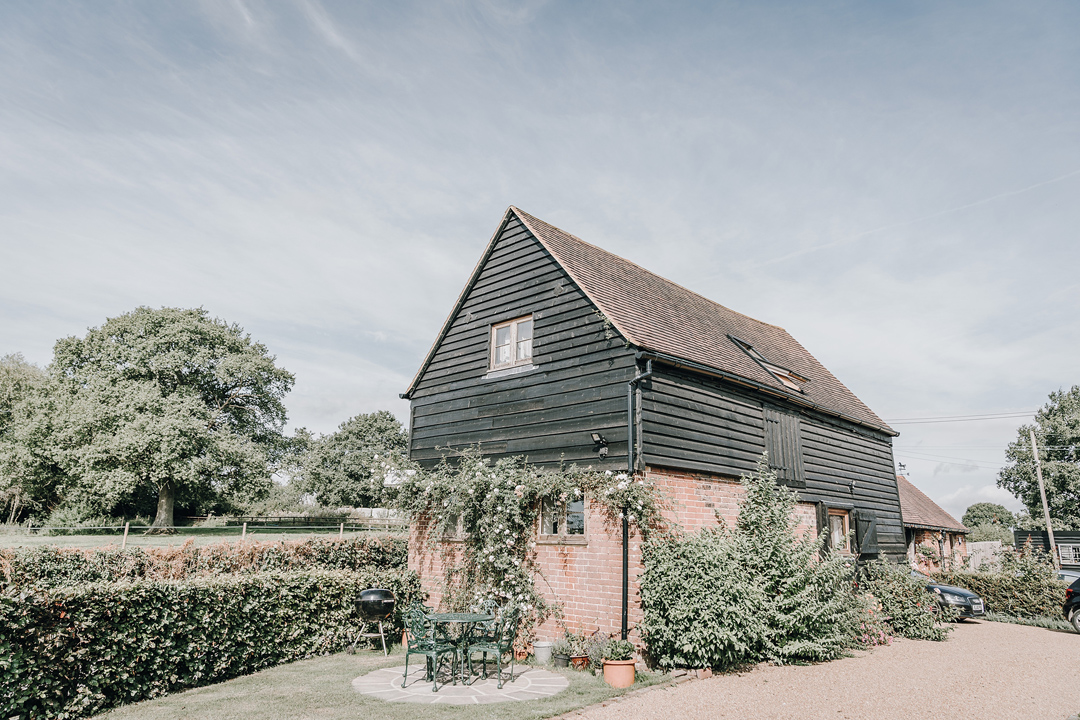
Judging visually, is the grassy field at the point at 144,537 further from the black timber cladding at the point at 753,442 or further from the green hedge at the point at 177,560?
the black timber cladding at the point at 753,442

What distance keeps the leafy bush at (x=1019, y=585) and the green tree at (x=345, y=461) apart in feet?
153

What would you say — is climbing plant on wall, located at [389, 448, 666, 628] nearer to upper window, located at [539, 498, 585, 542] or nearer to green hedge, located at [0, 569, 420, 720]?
upper window, located at [539, 498, 585, 542]

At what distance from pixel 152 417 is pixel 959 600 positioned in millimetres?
34262

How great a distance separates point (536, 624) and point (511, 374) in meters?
4.93

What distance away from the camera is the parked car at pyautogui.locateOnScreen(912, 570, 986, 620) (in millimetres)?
15656

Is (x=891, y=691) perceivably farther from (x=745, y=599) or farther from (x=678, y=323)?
(x=678, y=323)

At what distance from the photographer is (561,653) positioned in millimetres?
10055

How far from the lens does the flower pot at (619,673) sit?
28.4ft

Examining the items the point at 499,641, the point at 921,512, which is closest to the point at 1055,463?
the point at 921,512

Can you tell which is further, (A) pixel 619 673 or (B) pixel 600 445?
(B) pixel 600 445

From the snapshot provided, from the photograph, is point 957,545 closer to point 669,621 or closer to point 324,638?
point 669,621

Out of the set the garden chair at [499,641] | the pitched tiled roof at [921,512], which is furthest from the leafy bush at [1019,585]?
the garden chair at [499,641]

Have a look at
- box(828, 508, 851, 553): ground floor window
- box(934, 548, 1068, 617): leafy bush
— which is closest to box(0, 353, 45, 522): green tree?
box(828, 508, 851, 553): ground floor window

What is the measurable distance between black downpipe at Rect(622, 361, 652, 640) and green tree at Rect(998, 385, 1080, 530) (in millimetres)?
45896
